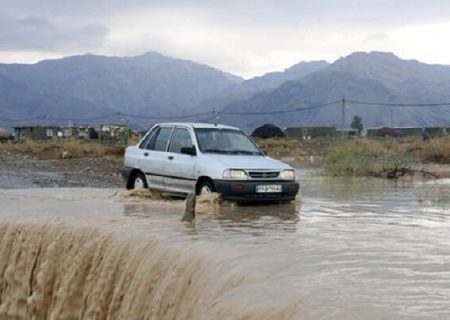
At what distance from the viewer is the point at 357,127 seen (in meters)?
99.4

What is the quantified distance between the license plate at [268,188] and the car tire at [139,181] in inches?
115

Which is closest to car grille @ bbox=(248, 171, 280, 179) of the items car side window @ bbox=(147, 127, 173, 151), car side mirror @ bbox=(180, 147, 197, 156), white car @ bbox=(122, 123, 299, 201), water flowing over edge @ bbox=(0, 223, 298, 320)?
white car @ bbox=(122, 123, 299, 201)

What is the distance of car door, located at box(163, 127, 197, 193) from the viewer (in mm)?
14086

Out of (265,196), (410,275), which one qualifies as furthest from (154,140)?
(410,275)

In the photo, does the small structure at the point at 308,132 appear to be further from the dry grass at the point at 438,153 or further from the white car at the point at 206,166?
A: the white car at the point at 206,166

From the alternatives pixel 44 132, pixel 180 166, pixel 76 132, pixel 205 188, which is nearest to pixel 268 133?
pixel 76 132

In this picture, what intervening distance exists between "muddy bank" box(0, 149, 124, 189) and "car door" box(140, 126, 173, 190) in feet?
24.2

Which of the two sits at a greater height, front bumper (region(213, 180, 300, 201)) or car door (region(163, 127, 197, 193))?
car door (region(163, 127, 197, 193))

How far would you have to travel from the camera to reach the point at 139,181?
15680 millimetres

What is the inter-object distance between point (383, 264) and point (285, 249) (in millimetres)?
1362

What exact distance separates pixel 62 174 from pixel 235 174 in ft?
50.9

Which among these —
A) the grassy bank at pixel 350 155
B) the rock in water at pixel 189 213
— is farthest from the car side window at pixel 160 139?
the grassy bank at pixel 350 155

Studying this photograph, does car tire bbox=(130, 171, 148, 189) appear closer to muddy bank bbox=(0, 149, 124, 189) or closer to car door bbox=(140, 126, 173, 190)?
car door bbox=(140, 126, 173, 190)

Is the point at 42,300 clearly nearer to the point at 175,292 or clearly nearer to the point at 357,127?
the point at 175,292
